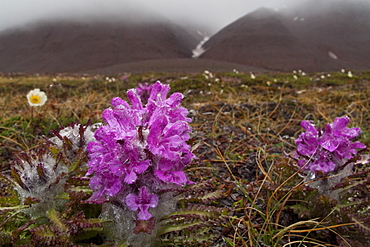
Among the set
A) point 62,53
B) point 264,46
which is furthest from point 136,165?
point 62,53

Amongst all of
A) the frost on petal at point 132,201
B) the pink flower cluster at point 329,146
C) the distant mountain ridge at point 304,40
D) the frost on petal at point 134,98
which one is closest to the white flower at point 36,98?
the frost on petal at point 134,98

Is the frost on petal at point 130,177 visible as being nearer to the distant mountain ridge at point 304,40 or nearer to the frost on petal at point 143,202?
the frost on petal at point 143,202

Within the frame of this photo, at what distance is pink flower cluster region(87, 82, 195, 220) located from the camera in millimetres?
1129

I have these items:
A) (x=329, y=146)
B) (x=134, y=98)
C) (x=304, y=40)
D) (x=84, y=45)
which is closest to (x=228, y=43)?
(x=304, y=40)

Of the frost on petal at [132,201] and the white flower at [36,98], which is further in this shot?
the white flower at [36,98]

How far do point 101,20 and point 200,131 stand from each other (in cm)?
8491

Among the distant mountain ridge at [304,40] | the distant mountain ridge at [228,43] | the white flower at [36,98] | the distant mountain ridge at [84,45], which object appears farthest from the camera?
the distant mountain ridge at [84,45]

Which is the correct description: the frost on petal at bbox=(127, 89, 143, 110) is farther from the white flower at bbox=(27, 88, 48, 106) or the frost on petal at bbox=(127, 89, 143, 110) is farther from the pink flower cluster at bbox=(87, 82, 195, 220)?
the white flower at bbox=(27, 88, 48, 106)

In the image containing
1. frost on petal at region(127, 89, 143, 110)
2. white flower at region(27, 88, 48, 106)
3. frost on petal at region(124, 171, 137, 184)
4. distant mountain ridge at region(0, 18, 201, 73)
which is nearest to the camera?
frost on petal at region(124, 171, 137, 184)

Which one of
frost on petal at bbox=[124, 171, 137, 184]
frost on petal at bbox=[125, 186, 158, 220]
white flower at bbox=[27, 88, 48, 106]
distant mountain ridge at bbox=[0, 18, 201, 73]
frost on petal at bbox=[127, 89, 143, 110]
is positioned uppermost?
frost on petal at bbox=[127, 89, 143, 110]

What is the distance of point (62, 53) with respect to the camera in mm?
65938

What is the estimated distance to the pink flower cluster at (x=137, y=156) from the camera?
3.70ft

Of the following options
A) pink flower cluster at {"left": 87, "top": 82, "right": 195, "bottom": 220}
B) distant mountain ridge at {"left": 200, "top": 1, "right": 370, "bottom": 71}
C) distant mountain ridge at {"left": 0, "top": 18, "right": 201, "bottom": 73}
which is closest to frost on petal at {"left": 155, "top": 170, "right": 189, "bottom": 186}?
pink flower cluster at {"left": 87, "top": 82, "right": 195, "bottom": 220}

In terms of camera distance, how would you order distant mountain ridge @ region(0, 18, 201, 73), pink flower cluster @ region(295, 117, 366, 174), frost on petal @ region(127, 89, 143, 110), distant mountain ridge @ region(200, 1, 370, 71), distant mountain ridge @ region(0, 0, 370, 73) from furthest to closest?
distant mountain ridge @ region(0, 18, 201, 73)
distant mountain ridge @ region(0, 0, 370, 73)
distant mountain ridge @ region(200, 1, 370, 71)
pink flower cluster @ region(295, 117, 366, 174)
frost on petal @ region(127, 89, 143, 110)
